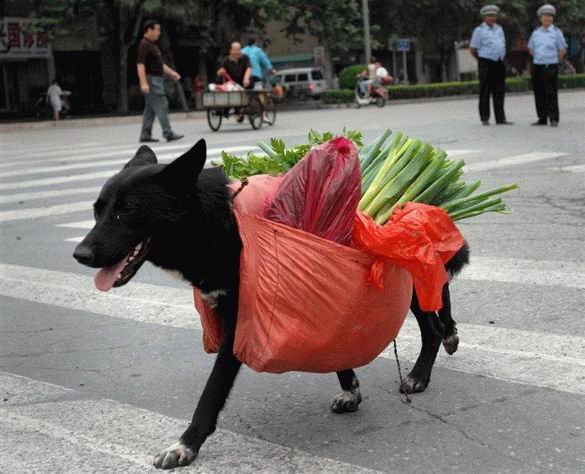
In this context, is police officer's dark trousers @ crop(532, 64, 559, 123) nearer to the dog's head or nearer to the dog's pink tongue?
the dog's head

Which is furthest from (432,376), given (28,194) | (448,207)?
(28,194)

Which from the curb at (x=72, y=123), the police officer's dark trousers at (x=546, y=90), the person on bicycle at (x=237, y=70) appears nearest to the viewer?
the police officer's dark trousers at (x=546, y=90)

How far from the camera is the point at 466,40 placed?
185 feet

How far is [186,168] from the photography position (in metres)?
3.16

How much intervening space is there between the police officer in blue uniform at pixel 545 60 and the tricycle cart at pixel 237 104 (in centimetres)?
583

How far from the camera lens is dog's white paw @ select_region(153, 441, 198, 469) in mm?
3269

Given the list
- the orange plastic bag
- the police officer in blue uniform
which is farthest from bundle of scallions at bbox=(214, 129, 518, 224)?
the police officer in blue uniform

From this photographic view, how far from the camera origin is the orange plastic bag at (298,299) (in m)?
3.29

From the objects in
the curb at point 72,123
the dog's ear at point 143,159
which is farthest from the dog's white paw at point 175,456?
the curb at point 72,123

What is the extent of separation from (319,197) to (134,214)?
659 millimetres

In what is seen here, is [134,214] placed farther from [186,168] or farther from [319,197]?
[319,197]

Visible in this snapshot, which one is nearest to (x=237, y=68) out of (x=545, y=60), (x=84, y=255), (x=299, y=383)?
(x=545, y=60)

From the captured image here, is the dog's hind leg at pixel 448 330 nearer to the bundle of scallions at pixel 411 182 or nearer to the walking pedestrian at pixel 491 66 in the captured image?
the bundle of scallions at pixel 411 182

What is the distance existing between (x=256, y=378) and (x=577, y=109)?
57.3 feet
